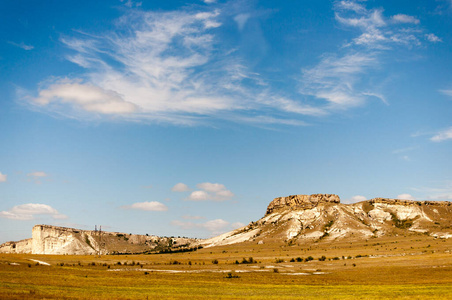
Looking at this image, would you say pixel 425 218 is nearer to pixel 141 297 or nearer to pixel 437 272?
pixel 437 272

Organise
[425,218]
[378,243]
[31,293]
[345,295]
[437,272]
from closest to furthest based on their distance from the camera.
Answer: [31,293]
[345,295]
[437,272]
[378,243]
[425,218]

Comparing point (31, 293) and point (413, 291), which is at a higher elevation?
point (31, 293)

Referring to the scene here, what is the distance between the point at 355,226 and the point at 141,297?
172927mm

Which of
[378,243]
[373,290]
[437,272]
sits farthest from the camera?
[378,243]

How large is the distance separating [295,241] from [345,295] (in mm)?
152559

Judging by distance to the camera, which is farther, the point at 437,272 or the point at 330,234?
the point at 330,234

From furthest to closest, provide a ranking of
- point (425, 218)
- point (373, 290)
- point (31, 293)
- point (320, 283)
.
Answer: point (425, 218) < point (320, 283) < point (373, 290) < point (31, 293)

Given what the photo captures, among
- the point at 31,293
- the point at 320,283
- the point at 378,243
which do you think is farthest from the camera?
the point at 378,243

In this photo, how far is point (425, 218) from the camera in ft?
637

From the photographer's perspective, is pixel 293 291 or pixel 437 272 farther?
pixel 437 272

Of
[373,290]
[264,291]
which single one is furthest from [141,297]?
[373,290]

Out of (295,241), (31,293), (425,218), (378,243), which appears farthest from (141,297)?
(425,218)

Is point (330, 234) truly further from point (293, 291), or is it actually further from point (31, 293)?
point (31, 293)

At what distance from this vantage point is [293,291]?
127 feet
